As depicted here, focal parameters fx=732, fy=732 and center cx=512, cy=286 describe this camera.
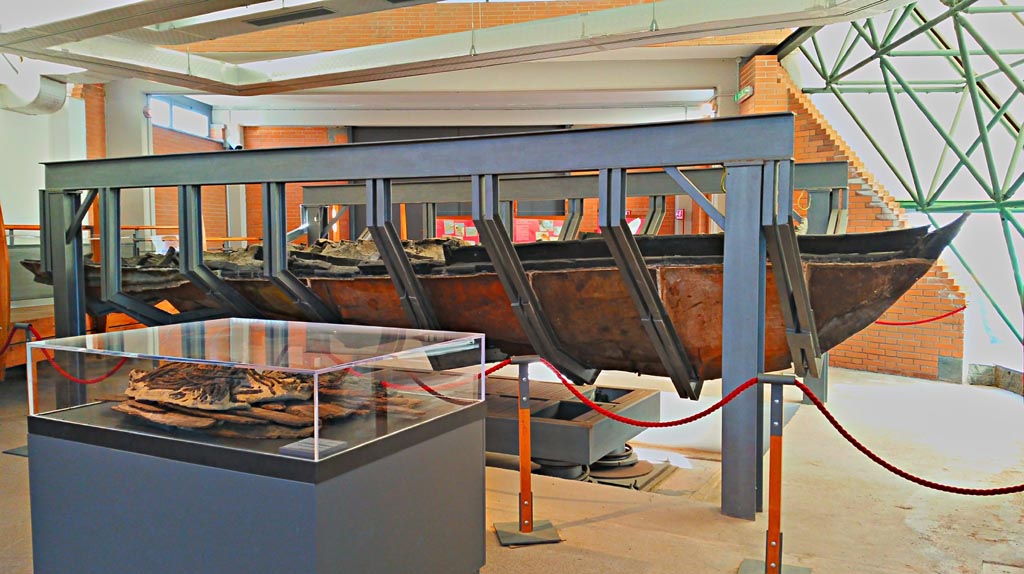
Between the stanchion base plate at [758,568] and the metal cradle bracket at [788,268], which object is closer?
the stanchion base plate at [758,568]

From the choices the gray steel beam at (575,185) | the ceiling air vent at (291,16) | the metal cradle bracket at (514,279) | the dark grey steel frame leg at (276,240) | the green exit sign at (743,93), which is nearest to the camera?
the metal cradle bracket at (514,279)

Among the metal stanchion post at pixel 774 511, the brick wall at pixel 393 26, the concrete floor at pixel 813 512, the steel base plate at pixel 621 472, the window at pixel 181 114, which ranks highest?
the brick wall at pixel 393 26

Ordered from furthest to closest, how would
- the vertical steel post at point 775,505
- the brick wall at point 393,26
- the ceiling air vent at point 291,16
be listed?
the brick wall at point 393,26
the ceiling air vent at point 291,16
the vertical steel post at point 775,505

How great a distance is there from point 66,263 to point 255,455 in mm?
5554

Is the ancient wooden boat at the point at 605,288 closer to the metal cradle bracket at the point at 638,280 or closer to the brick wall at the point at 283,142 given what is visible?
the metal cradle bracket at the point at 638,280

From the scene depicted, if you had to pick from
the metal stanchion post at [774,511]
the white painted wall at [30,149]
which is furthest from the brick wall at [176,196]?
the metal stanchion post at [774,511]

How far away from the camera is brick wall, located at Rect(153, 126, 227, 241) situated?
15.5 meters

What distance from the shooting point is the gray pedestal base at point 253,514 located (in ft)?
8.32

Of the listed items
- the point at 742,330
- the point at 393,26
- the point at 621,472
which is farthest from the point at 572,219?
the point at 393,26

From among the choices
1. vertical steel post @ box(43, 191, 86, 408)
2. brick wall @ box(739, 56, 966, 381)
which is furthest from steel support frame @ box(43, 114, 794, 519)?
brick wall @ box(739, 56, 966, 381)

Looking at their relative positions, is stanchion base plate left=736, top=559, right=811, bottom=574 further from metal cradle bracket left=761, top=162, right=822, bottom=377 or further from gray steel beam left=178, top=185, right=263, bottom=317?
gray steel beam left=178, top=185, right=263, bottom=317

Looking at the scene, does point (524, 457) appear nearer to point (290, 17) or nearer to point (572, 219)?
point (572, 219)

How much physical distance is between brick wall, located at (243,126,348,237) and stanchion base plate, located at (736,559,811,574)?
16299 mm

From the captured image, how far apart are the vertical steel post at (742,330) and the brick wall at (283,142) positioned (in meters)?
15.5
